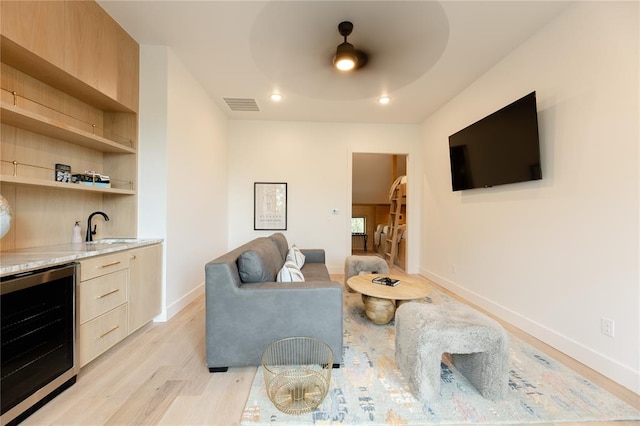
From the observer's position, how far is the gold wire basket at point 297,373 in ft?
4.64

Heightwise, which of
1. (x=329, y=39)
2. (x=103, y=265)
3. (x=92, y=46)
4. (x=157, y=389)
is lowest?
(x=157, y=389)

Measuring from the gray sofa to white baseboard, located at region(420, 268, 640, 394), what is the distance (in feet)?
5.90

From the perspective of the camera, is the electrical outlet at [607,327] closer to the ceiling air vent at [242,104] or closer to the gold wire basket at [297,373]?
the gold wire basket at [297,373]

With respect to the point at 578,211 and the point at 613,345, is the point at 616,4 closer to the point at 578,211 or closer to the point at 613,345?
the point at 578,211

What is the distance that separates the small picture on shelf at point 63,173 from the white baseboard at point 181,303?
4.71ft

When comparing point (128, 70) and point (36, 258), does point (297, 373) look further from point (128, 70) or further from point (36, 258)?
point (128, 70)

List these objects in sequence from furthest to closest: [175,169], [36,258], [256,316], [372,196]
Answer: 1. [372,196]
2. [175,169]
3. [256,316]
4. [36,258]

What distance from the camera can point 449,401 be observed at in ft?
4.85

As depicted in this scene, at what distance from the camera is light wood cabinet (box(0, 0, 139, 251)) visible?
63.1 inches

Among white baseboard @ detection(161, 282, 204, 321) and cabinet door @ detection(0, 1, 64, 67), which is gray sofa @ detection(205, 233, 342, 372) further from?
cabinet door @ detection(0, 1, 64, 67)

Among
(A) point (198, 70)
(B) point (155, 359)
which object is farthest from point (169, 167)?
(B) point (155, 359)

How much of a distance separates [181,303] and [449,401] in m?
2.69

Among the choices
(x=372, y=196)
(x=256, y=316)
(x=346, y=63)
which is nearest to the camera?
(x=256, y=316)

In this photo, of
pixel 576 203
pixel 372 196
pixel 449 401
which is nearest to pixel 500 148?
pixel 576 203
